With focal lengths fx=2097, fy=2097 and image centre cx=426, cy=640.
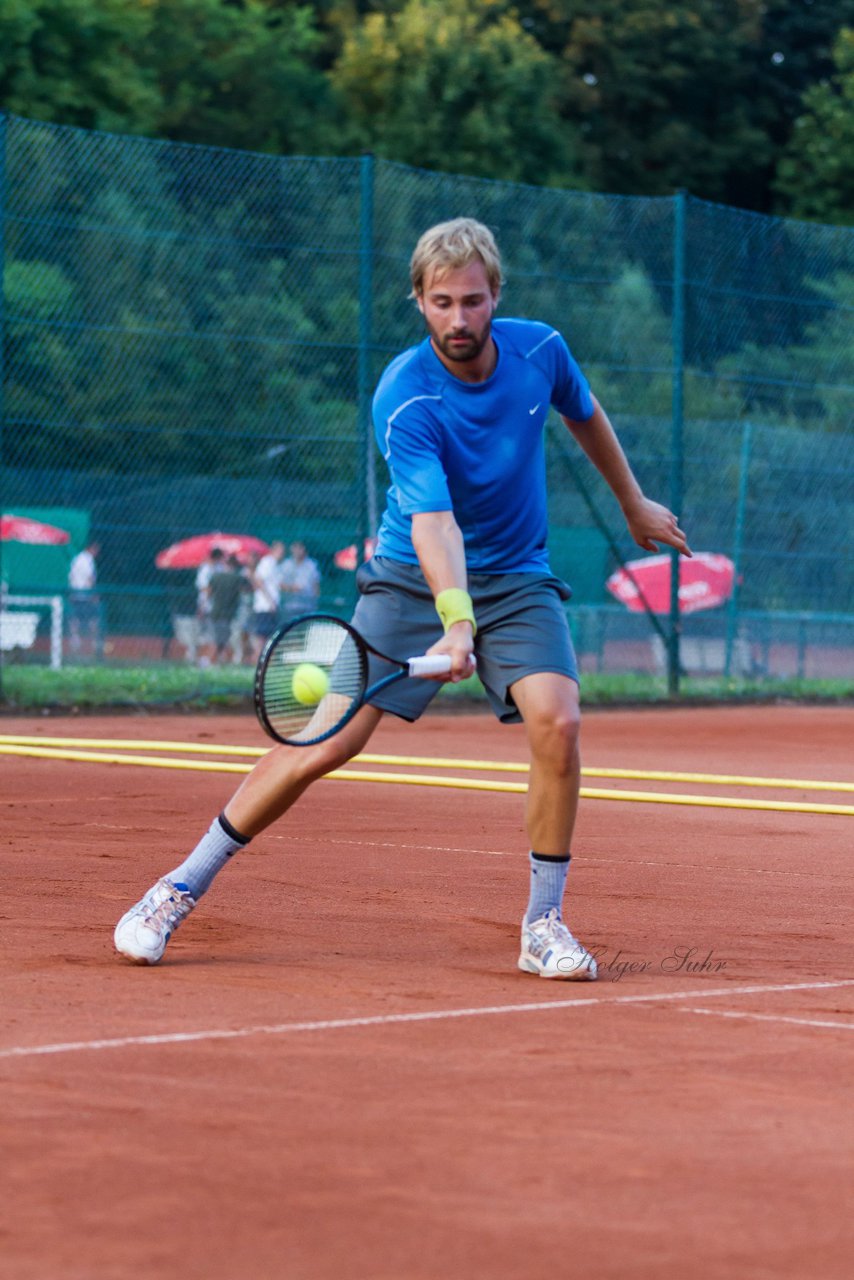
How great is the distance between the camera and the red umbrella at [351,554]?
14.5 m

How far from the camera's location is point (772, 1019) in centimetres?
434

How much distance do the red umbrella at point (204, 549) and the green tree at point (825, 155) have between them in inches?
1004

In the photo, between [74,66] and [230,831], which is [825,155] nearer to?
[74,66]

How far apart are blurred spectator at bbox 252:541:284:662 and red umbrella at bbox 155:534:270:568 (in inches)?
4.4

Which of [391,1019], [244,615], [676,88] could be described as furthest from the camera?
[676,88]

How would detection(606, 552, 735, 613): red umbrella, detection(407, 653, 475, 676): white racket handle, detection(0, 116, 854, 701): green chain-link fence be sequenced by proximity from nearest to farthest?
detection(407, 653, 475, 676): white racket handle
detection(0, 116, 854, 701): green chain-link fence
detection(606, 552, 735, 613): red umbrella

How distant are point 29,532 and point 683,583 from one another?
20.5 ft

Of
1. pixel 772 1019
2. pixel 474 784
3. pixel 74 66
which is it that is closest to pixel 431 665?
pixel 772 1019

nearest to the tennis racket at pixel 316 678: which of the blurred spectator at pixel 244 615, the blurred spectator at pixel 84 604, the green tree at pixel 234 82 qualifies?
the blurred spectator at pixel 84 604

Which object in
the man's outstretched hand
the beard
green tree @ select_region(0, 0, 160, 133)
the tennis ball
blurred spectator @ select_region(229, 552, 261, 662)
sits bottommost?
blurred spectator @ select_region(229, 552, 261, 662)

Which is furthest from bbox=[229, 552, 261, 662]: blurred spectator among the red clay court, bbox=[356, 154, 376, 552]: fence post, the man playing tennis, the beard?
the beard

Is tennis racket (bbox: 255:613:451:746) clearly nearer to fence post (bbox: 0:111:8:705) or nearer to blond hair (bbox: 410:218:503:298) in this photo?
blond hair (bbox: 410:218:503:298)

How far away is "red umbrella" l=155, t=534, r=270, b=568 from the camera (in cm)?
1430

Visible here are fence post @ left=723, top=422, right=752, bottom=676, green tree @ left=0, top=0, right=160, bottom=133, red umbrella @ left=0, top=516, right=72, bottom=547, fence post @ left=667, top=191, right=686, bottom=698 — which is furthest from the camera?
green tree @ left=0, top=0, right=160, bottom=133
